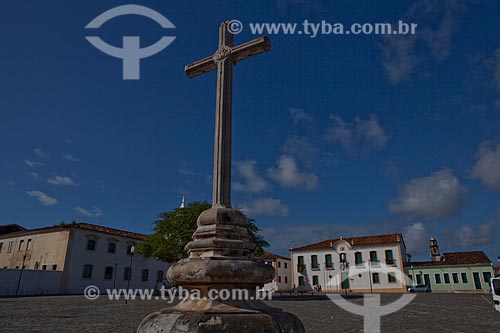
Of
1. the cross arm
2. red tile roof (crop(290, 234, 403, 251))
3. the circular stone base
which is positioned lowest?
the circular stone base

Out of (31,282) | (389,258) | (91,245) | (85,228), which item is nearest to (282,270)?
(389,258)

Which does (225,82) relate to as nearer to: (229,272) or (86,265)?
(229,272)

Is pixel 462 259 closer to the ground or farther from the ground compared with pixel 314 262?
farther from the ground

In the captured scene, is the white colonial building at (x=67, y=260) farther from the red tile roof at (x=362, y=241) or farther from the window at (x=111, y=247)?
the red tile roof at (x=362, y=241)

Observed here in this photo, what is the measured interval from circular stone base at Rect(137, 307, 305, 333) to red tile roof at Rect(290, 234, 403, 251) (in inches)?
1614

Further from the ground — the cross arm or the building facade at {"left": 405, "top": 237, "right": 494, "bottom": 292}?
the cross arm

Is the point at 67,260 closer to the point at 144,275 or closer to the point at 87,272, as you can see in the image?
the point at 87,272

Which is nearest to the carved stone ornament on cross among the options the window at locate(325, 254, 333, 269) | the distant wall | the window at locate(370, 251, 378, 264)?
the distant wall

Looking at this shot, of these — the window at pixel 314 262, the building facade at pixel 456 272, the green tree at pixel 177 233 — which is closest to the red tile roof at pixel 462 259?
the building facade at pixel 456 272

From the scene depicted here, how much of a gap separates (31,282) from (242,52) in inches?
1208

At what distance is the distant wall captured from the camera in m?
26.0

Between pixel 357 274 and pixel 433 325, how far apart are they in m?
33.7

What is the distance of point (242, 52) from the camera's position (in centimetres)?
462

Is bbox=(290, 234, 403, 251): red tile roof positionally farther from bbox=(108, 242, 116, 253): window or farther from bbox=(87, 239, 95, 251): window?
bbox=(87, 239, 95, 251): window
